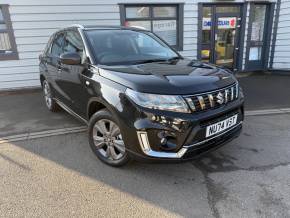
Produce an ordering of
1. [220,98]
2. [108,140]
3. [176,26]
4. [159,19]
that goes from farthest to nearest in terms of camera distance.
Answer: [176,26], [159,19], [108,140], [220,98]

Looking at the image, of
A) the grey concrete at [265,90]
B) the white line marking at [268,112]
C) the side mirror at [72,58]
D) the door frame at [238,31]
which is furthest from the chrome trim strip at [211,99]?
the door frame at [238,31]

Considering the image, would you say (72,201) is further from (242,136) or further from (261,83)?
(261,83)

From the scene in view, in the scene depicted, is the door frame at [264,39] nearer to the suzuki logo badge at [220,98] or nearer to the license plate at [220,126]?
Answer: the license plate at [220,126]

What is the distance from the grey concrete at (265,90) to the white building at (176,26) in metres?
0.64

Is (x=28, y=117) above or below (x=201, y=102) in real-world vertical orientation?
below

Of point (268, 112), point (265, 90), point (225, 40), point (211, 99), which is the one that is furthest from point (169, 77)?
point (225, 40)

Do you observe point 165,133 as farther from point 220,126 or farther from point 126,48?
point 126,48

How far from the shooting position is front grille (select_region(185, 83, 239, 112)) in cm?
261

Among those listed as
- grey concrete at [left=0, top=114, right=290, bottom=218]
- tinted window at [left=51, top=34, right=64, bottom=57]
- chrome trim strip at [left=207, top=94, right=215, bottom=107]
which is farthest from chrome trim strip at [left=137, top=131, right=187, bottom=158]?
tinted window at [left=51, top=34, right=64, bottom=57]

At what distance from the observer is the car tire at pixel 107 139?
9.85 ft

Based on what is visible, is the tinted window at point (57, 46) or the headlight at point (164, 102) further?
the tinted window at point (57, 46)

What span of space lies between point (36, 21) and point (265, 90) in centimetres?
664

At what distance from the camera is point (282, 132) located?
416 centimetres

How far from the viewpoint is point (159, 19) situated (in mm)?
8039
